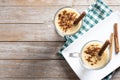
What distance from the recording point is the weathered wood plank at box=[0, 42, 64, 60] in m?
1.16

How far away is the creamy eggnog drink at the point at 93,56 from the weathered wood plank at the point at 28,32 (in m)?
0.13

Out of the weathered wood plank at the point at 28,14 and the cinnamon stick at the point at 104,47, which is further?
the weathered wood plank at the point at 28,14

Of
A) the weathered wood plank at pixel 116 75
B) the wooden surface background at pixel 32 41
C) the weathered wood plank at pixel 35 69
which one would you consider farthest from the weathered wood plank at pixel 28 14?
the weathered wood plank at pixel 116 75

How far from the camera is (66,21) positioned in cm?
108

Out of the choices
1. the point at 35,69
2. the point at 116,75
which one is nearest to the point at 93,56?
the point at 116,75

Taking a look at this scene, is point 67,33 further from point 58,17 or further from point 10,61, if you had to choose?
point 10,61

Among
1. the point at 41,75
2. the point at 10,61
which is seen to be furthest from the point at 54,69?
the point at 10,61

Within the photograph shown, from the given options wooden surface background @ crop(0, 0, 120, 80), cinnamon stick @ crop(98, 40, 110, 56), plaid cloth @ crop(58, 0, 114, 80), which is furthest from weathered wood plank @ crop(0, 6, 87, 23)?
cinnamon stick @ crop(98, 40, 110, 56)

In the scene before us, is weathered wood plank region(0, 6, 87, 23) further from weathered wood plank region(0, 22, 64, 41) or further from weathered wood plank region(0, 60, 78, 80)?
weathered wood plank region(0, 60, 78, 80)

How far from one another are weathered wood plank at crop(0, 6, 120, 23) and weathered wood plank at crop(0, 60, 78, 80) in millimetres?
144

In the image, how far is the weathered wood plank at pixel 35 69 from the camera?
1.14m

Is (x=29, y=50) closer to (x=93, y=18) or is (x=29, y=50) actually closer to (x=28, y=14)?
(x=28, y=14)

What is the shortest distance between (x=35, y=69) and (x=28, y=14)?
20cm

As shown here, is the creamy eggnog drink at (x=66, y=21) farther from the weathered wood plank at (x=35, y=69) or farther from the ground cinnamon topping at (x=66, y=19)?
the weathered wood plank at (x=35, y=69)
